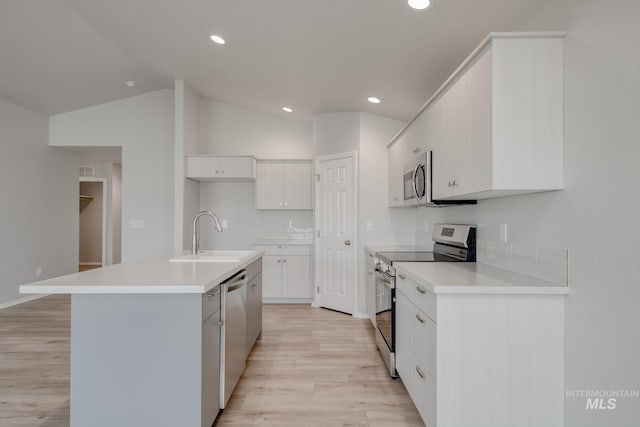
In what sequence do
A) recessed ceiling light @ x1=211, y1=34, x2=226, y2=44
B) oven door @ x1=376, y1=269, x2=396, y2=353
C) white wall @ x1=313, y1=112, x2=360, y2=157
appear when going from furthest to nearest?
white wall @ x1=313, y1=112, x2=360, y2=157 < recessed ceiling light @ x1=211, y1=34, x2=226, y2=44 < oven door @ x1=376, y1=269, x2=396, y2=353

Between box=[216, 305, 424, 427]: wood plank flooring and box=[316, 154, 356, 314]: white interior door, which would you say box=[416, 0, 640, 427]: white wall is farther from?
box=[316, 154, 356, 314]: white interior door

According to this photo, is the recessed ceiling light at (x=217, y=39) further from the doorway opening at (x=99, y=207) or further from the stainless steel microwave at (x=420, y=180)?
the doorway opening at (x=99, y=207)

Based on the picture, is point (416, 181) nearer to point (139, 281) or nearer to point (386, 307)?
point (386, 307)

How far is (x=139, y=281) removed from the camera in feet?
5.66

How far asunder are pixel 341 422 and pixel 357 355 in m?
1.03

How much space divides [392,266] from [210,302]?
1358 mm

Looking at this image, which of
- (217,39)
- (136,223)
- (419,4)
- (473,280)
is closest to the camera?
(473,280)

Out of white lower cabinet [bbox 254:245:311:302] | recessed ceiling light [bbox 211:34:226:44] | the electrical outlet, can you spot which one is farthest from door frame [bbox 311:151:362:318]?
the electrical outlet

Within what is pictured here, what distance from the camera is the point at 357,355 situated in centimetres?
310

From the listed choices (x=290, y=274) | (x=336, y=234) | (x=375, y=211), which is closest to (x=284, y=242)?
(x=290, y=274)

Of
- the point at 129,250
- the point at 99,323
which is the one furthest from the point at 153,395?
the point at 129,250

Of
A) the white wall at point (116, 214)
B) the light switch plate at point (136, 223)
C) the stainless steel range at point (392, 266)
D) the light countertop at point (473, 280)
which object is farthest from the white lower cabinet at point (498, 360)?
the white wall at point (116, 214)

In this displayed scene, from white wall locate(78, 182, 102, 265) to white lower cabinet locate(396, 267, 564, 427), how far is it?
9.42 m

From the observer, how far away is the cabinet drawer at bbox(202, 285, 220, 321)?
1.80 meters
